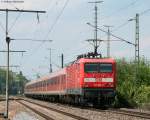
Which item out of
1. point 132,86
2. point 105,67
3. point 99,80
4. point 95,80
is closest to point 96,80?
point 95,80

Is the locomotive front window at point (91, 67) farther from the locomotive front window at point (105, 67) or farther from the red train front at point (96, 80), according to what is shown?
the locomotive front window at point (105, 67)

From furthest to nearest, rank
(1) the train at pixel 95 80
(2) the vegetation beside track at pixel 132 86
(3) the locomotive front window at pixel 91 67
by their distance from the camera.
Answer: (2) the vegetation beside track at pixel 132 86 < (3) the locomotive front window at pixel 91 67 < (1) the train at pixel 95 80

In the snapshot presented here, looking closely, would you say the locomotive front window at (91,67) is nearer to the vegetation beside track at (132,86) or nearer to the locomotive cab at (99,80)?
the locomotive cab at (99,80)

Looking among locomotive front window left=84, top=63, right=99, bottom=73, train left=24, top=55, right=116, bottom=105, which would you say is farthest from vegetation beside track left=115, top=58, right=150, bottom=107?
locomotive front window left=84, top=63, right=99, bottom=73

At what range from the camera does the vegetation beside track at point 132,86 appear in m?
44.5

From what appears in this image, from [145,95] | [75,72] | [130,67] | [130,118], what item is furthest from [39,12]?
[130,67]

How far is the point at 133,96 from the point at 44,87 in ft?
86.3

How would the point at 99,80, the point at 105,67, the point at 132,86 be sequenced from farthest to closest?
the point at 132,86 → the point at 105,67 → the point at 99,80

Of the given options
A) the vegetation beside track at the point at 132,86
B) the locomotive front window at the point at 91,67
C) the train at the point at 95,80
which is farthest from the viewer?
the vegetation beside track at the point at 132,86

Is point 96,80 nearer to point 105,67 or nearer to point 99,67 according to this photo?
point 99,67

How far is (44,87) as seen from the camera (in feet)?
232

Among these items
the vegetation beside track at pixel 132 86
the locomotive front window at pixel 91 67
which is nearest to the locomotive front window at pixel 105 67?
the locomotive front window at pixel 91 67

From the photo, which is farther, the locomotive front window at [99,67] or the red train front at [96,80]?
the locomotive front window at [99,67]

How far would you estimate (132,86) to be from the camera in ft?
156
